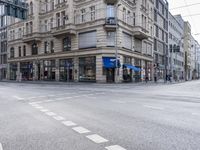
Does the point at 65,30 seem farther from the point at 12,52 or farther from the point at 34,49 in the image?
the point at 12,52

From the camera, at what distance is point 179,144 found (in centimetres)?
504

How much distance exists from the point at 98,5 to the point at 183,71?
238 ft

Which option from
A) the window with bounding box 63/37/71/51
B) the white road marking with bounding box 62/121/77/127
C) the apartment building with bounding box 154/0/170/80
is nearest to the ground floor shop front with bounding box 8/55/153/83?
the window with bounding box 63/37/71/51

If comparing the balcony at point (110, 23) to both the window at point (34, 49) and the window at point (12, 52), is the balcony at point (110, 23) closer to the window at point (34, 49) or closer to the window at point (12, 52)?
the window at point (34, 49)

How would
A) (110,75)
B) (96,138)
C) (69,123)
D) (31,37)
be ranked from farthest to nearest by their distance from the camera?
(31,37), (110,75), (69,123), (96,138)

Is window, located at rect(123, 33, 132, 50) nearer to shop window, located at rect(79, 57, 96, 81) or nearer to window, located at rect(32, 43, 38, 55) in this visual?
shop window, located at rect(79, 57, 96, 81)

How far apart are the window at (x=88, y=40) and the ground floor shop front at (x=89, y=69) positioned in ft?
6.41

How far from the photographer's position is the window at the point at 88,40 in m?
37.0

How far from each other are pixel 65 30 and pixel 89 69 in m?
7.78

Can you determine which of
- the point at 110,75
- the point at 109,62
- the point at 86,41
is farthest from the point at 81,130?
the point at 86,41

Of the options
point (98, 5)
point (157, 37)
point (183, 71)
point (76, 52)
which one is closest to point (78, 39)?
point (76, 52)

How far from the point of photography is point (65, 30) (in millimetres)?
39156

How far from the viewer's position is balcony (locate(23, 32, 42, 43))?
46.7 m

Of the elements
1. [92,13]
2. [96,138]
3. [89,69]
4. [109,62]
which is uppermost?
[92,13]
